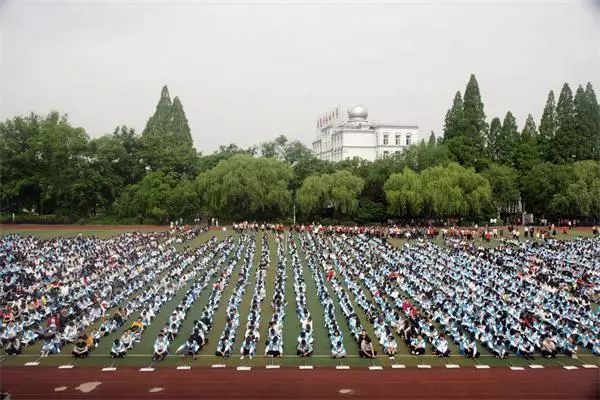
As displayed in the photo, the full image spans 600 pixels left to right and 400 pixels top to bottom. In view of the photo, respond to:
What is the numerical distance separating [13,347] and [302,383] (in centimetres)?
711

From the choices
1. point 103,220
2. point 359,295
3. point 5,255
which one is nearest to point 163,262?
point 5,255

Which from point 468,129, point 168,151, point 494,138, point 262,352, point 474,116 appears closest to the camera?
point 262,352

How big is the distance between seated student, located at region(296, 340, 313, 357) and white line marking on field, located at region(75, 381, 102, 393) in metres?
4.45

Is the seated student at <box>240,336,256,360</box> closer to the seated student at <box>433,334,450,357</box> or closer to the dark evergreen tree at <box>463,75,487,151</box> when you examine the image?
the seated student at <box>433,334,450,357</box>

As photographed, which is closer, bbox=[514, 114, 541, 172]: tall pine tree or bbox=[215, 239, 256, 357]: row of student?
bbox=[215, 239, 256, 357]: row of student

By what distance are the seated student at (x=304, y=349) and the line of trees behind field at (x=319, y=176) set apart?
26.3m

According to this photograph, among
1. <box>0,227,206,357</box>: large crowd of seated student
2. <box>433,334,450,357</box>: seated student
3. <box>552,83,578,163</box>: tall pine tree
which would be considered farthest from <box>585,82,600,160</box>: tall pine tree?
<box>433,334,450,357</box>: seated student

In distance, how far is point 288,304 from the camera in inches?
706

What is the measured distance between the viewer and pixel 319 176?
141ft

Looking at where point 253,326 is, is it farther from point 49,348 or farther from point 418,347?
point 49,348

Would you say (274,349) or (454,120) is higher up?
(454,120)

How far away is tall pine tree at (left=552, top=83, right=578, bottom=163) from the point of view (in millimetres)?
45562

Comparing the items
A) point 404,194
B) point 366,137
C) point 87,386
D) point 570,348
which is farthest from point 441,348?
point 366,137

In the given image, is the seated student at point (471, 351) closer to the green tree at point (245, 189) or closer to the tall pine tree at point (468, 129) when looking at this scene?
the green tree at point (245, 189)
